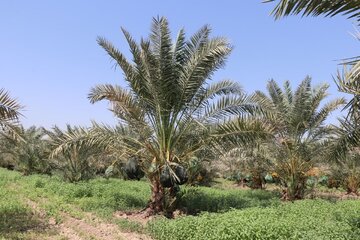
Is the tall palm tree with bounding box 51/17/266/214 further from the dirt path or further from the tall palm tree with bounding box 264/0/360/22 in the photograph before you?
the tall palm tree with bounding box 264/0/360/22

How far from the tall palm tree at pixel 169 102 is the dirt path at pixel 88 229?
6.74 feet

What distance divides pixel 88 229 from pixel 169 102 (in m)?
4.29

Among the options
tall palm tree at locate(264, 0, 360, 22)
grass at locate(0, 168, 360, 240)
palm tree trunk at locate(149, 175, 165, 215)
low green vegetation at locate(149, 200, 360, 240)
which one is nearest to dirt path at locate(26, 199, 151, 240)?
grass at locate(0, 168, 360, 240)

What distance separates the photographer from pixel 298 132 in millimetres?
16469

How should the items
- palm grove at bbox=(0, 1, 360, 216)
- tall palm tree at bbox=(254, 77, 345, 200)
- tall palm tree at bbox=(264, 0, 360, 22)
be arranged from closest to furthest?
tall palm tree at bbox=(264, 0, 360, 22) < palm grove at bbox=(0, 1, 360, 216) < tall palm tree at bbox=(254, 77, 345, 200)

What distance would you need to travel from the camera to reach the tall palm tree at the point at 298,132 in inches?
629

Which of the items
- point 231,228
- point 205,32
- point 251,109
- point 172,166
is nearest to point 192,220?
point 231,228

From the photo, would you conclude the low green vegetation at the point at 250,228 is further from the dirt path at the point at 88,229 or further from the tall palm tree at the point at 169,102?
the tall palm tree at the point at 169,102

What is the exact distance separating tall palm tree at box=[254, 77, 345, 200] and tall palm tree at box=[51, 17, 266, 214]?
476 centimetres

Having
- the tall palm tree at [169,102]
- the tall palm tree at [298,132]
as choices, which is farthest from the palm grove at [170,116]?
the tall palm tree at [298,132]

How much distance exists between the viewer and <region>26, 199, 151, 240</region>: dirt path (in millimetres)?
8484

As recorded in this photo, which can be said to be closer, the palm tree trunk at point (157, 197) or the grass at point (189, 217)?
the grass at point (189, 217)

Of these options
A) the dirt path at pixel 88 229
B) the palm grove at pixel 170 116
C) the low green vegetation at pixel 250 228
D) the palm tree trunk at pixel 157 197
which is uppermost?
the palm grove at pixel 170 116

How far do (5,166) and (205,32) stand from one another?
111 ft
